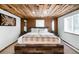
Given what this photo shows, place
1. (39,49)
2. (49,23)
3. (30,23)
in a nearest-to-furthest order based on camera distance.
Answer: (39,49) → (49,23) → (30,23)

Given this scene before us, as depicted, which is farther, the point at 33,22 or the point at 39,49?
the point at 33,22

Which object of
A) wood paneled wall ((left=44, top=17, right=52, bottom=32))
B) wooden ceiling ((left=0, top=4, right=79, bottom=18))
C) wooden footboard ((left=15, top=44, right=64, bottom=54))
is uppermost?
wooden ceiling ((left=0, top=4, right=79, bottom=18))

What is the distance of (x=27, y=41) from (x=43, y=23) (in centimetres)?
303

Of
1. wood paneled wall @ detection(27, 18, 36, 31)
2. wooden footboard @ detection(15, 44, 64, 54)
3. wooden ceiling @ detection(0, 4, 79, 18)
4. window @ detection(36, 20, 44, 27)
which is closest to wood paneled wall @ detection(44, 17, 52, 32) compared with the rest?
window @ detection(36, 20, 44, 27)

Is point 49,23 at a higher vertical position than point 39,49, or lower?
higher

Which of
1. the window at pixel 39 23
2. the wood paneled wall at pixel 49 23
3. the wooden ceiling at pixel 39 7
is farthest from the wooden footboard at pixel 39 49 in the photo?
the window at pixel 39 23

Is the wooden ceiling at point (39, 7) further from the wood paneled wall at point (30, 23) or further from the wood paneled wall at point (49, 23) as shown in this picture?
the wood paneled wall at point (30, 23)

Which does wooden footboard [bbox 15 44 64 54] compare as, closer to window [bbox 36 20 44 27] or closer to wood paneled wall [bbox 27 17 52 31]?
wood paneled wall [bbox 27 17 52 31]

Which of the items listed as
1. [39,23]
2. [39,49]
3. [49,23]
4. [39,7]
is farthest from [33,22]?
[39,49]

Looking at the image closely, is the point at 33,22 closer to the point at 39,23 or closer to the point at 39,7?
the point at 39,23

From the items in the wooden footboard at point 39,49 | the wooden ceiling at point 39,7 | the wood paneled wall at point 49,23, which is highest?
the wooden ceiling at point 39,7
